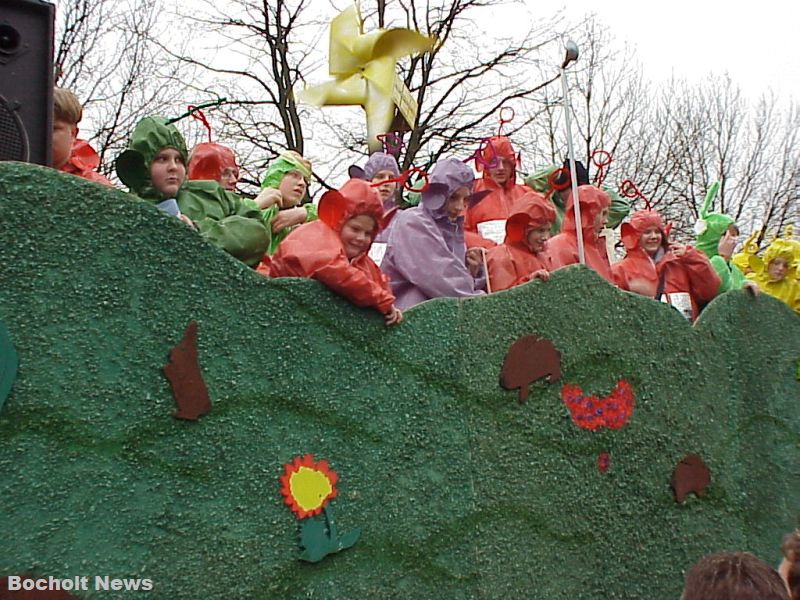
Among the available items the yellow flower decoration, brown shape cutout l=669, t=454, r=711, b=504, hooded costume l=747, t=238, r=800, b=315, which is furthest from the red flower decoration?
hooded costume l=747, t=238, r=800, b=315

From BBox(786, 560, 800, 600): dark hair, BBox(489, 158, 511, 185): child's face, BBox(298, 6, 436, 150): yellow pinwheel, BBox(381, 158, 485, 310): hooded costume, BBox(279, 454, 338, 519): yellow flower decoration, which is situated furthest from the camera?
BBox(489, 158, 511, 185): child's face

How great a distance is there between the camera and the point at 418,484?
349 cm

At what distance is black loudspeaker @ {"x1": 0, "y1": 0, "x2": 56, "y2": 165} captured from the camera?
9.05ft

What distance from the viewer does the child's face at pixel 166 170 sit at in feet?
11.7

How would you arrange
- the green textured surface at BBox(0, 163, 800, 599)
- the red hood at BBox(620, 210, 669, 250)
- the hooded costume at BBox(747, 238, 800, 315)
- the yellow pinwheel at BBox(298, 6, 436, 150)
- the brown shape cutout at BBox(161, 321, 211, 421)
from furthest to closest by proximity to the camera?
the hooded costume at BBox(747, 238, 800, 315), the yellow pinwheel at BBox(298, 6, 436, 150), the red hood at BBox(620, 210, 669, 250), the brown shape cutout at BBox(161, 321, 211, 421), the green textured surface at BBox(0, 163, 800, 599)

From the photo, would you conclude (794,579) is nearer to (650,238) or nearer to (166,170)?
(166,170)

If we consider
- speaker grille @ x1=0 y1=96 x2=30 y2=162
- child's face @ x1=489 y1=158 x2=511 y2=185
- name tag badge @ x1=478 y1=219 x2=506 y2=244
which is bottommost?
name tag badge @ x1=478 y1=219 x2=506 y2=244

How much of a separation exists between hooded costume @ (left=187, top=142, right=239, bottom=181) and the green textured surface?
5.27ft

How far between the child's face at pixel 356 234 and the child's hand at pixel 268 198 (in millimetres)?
1258

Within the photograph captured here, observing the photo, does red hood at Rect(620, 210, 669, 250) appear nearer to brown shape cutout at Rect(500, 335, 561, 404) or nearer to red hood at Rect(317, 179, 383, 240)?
brown shape cutout at Rect(500, 335, 561, 404)

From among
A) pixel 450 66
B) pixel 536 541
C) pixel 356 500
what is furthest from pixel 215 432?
pixel 450 66

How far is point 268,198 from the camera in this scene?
4664mm

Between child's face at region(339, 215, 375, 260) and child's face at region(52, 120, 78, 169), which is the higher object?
child's face at region(52, 120, 78, 169)

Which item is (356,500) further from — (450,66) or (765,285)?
(450,66)
